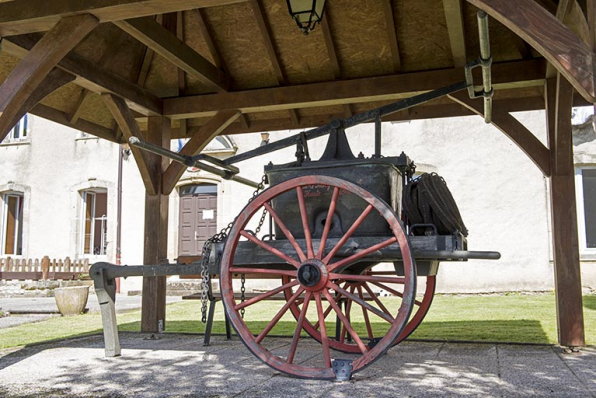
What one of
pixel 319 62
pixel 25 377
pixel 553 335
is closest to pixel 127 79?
pixel 319 62

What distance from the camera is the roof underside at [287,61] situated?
5.73 m

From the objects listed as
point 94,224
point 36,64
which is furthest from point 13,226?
point 36,64

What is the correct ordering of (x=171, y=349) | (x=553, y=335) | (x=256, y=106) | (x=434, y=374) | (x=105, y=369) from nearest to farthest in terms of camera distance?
(x=434, y=374), (x=105, y=369), (x=171, y=349), (x=553, y=335), (x=256, y=106)

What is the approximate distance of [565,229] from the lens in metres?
5.41

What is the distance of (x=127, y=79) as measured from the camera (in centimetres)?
642

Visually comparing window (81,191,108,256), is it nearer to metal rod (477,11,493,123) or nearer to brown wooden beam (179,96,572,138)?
brown wooden beam (179,96,572,138)

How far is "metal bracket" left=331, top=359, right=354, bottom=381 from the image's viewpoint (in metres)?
3.68

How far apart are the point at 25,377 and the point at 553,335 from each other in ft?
15.8

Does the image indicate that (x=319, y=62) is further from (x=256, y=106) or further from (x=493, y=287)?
(x=493, y=287)

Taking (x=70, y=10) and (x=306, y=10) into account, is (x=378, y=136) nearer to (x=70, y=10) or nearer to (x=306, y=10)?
(x=306, y=10)

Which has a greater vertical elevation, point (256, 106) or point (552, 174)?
point (256, 106)

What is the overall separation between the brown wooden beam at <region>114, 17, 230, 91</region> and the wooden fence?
34.3 ft

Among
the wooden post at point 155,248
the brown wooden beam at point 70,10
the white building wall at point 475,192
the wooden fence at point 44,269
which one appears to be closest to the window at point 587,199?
the white building wall at point 475,192

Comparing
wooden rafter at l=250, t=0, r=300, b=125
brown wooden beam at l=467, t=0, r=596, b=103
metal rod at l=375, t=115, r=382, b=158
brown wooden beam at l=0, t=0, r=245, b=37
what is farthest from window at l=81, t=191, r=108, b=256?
brown wooden beam at l=467, t=0, r=596, b=103
